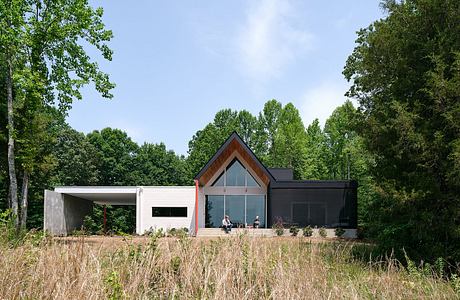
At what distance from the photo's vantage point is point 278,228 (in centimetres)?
2558

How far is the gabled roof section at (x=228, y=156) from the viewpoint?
26.5 m

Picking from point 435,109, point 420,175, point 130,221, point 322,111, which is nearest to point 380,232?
point 420,175

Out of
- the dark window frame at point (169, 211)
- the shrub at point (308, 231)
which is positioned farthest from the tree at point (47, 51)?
the shrub at point (308, 231)

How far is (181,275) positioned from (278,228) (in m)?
20.3

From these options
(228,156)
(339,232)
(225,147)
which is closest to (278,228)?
(339,232)

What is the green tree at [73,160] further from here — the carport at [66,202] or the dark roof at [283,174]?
the dark roof at [283,174]

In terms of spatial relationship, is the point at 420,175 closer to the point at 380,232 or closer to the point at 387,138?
the point at 387,138

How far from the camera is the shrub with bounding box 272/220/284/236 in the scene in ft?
81.6

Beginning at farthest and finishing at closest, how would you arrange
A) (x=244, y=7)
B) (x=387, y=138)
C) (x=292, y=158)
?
(x=292, y=158) < (x=387, y=138) < (x=244, y=7)

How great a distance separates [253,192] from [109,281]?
24842 millimetres

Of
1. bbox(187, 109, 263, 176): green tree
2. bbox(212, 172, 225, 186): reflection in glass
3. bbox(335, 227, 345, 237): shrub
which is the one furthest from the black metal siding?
bbox(187, 109, 263, 176): green tree

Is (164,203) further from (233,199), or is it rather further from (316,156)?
(316,156)

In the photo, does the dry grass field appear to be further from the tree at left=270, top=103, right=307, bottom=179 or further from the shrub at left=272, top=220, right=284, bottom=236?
the tree at left=270, top=103, right=307, bottom=179

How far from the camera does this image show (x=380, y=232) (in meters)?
15.8
